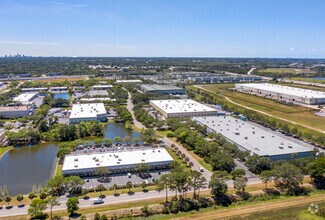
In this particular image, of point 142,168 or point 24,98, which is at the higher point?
point 24,98

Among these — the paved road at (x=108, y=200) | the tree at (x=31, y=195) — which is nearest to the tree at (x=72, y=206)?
the paved road at (x=108, y=200)

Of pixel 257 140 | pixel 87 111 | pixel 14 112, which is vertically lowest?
pixel 257 140

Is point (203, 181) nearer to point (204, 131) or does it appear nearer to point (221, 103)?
point (204, 131)

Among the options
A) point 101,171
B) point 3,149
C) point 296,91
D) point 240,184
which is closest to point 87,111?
point 3,149

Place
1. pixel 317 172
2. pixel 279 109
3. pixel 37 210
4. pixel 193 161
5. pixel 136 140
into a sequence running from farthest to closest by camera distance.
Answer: pixel 279 109
pixel 136 140
pixel 193 161
pixel 317 172
pixel 37 210

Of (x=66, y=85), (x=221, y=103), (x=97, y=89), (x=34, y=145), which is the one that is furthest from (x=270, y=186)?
(x=66, y=85)

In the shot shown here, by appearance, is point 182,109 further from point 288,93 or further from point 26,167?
point 288,93
